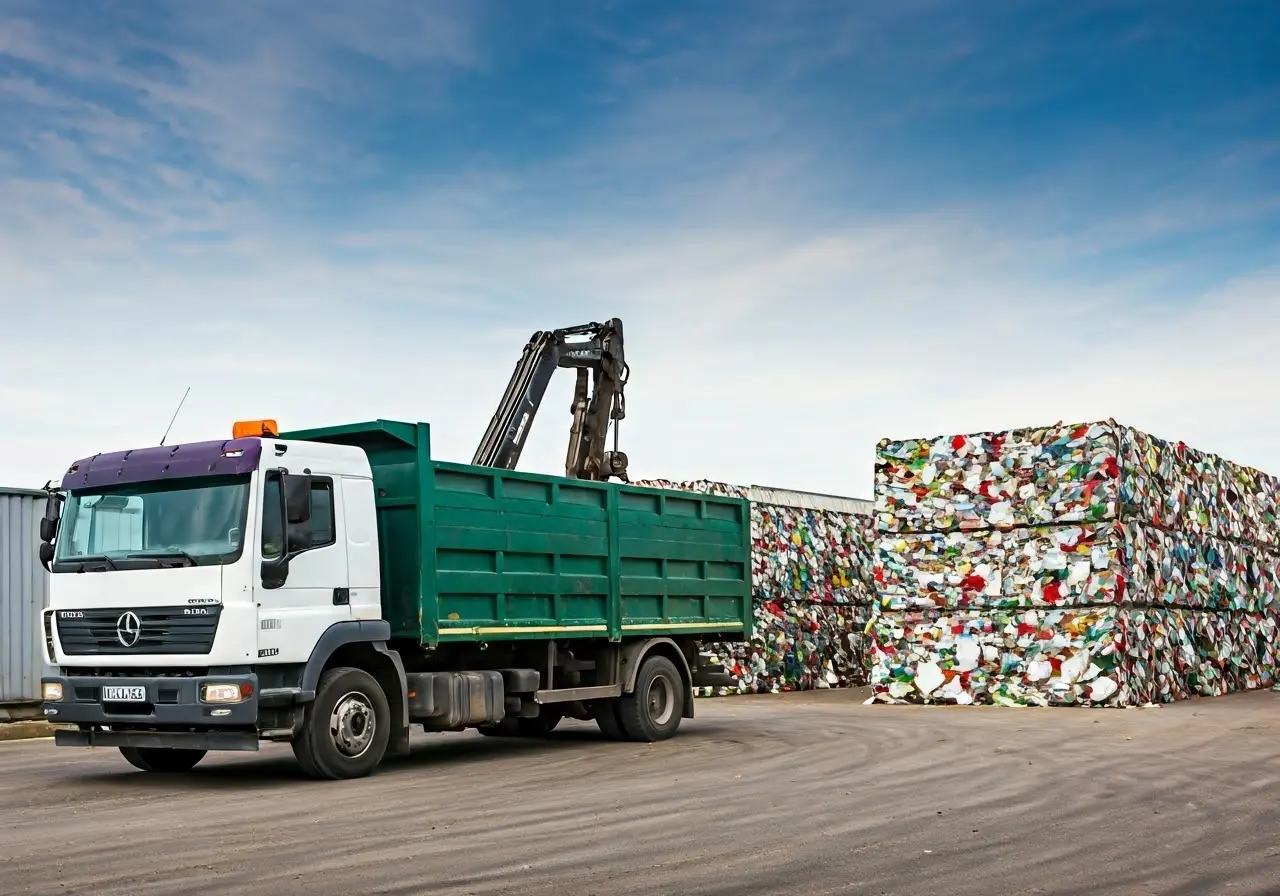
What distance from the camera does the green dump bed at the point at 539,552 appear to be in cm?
1279

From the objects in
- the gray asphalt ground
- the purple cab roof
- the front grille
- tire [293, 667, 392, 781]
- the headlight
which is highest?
the purple cab roof

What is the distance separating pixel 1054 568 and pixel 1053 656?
1.22m

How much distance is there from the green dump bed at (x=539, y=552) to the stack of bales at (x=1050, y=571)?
5001 millimetres

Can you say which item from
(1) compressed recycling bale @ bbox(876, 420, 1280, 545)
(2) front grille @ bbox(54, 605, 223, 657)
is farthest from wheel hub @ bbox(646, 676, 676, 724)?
(1) compressed recycling bale @ bbox(876, 420, 1280, 545)

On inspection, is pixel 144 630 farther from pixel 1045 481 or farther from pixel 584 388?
pixel 1045 481

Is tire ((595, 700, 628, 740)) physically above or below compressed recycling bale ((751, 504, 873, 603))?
below

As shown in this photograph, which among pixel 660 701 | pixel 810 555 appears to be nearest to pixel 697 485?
pixel 810 555

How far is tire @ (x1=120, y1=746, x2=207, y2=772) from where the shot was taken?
13031mm

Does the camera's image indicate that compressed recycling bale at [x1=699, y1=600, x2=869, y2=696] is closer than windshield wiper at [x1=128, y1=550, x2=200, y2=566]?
No

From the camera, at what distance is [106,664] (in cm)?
1176

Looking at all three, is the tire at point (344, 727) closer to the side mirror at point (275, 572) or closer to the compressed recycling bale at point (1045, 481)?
the side mirror at point (275, 572)

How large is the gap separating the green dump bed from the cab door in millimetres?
750

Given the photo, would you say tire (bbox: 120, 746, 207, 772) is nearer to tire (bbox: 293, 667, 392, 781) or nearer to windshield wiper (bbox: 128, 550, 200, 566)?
tire (bbox: 293, 667, 392, 781)

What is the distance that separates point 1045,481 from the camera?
20562mm
